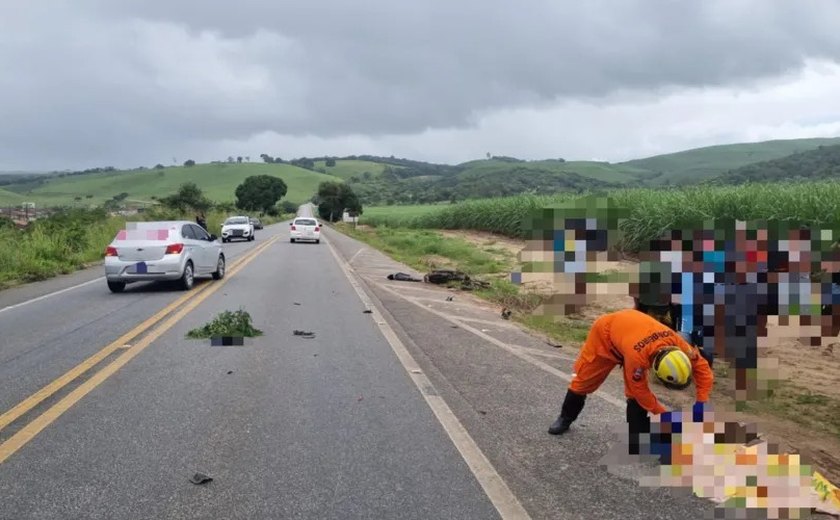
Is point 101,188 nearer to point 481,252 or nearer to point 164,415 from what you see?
point 481,252

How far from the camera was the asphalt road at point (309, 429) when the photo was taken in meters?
3.91

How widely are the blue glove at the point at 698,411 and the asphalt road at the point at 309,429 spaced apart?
47cm

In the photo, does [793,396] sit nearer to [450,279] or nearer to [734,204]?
[450,279]

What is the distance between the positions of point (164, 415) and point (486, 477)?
112 inches

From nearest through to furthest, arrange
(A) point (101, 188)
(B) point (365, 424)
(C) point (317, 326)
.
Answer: (B) point (365, 424) < (C) point (317, 326) < (A) point (101, 188)

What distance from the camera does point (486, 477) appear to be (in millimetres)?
4277

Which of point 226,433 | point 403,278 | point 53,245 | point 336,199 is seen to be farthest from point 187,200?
point 226,433

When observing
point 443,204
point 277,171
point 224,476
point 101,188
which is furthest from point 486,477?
point 277,171

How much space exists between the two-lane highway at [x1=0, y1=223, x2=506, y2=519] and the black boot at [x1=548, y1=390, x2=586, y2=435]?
0.86 meters

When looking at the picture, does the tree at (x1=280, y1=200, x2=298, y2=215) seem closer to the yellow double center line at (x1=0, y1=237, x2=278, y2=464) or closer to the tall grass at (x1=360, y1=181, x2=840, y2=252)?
the tall grass at (x1=360, y1=181, x2=840, y2=252)

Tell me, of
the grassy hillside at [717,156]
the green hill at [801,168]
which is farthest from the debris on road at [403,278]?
the grassy hillside at [717,156]

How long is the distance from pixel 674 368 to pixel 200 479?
290cm

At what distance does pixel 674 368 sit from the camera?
150 inches

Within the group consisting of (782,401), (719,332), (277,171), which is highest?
(277,171)
